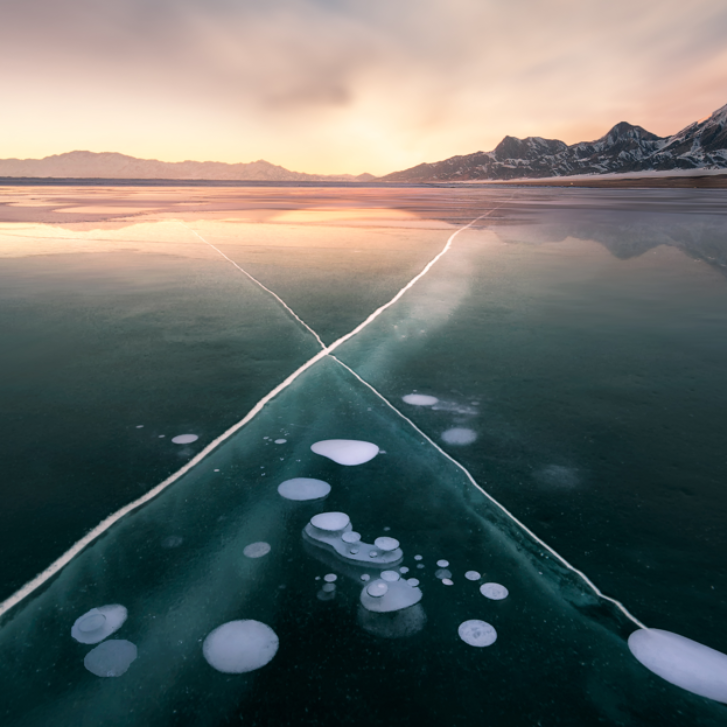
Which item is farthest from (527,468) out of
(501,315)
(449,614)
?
(501,315)

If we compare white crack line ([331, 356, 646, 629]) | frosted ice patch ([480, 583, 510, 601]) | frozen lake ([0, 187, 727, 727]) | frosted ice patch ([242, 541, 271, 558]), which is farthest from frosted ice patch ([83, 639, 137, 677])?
white crack line ([331, 356, 646, 629])

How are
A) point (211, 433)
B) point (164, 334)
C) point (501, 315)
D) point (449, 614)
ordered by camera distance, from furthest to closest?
point (501, 315)
point (164, 334)
point (211, 433)
point (449, 614)

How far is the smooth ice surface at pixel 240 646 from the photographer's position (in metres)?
1.76

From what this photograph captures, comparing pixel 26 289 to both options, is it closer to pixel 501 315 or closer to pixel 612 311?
pixel 501 315

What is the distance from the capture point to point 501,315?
19.5 feet

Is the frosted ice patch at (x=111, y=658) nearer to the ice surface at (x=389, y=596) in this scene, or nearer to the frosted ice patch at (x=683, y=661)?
the ice surface at (x=389, y=596)

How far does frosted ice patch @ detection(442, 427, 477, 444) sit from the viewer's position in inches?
127

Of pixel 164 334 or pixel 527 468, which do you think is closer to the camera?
pixel 527 468

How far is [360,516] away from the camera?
8.23ft

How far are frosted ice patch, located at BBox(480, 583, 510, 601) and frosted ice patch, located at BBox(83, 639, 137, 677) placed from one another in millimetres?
1289

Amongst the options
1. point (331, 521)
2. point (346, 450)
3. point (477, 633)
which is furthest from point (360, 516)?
point (477, 633)

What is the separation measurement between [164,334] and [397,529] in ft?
12.3

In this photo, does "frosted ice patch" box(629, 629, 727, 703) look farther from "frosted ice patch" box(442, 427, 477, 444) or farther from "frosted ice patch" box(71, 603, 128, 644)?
"frosted ice patch" box(71, 603, 128, 644)

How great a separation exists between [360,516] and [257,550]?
50cm
